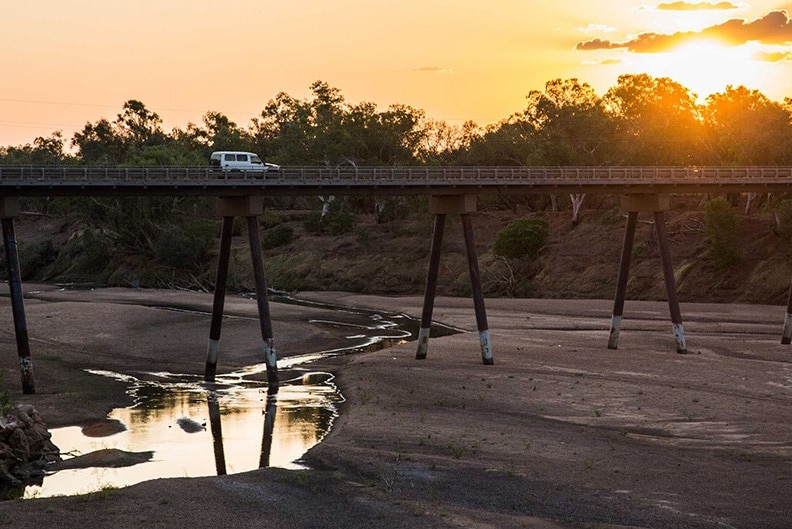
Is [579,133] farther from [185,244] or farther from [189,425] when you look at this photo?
[189,425]

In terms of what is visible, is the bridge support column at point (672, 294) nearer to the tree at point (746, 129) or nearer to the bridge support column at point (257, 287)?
the bridge support column at point (257, 287)

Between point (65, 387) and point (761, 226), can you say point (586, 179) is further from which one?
point (761, 226)

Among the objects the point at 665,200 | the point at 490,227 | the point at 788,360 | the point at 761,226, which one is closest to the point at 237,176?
the point at 665,200

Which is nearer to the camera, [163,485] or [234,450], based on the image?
[163,485]

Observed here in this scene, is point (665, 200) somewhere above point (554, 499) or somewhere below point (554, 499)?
above

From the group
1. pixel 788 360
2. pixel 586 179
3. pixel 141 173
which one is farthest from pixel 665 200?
pixel 141 173

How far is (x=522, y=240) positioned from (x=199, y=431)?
7978 cm

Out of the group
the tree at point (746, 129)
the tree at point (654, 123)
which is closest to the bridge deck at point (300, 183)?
the tree at point (746, 129)

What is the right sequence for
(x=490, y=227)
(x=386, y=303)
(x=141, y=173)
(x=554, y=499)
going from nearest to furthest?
(x=554, y=499) < (x=141, y=173) < (x=386, y=303) < (x=490, y=227)

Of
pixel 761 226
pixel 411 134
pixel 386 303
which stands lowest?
pixel 386 303

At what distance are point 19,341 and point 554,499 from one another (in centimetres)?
3180

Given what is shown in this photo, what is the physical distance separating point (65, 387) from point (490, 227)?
95606 millimetres

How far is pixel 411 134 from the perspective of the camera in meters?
157

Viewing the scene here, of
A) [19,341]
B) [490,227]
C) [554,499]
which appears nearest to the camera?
[554,499]
